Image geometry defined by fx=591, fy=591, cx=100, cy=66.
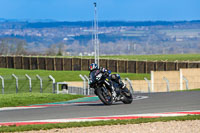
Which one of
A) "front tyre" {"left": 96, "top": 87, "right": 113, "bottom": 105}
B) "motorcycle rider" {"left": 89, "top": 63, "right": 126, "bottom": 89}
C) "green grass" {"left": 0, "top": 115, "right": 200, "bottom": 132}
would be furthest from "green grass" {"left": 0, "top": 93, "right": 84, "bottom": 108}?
"green grass" {"left": 0, "top": 115, "right": 200, "bottom": 132}

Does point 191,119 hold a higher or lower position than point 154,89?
higher

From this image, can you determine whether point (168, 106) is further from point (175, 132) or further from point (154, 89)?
point (154, 89)

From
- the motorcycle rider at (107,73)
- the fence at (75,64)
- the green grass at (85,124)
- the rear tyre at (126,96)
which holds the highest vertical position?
the motorcycle rider at (107,73)

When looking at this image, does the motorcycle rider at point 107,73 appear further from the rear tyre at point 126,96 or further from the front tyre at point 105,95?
the front tyre at point 105,95

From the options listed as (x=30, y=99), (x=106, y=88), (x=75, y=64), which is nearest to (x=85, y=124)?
(x=106, y=88)

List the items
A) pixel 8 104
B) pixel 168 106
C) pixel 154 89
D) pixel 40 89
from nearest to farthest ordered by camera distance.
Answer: pixel 168 106 → pixel 8 104 → pixel 40 89 → pixel 154 89

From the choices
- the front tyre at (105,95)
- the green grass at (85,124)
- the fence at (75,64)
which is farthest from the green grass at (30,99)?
the fence at (75,64)

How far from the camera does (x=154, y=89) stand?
4600 cm

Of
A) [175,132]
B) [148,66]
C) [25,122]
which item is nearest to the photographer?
[175,132]

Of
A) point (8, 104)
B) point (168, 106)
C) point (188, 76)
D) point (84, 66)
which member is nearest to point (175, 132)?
point (168, 106)

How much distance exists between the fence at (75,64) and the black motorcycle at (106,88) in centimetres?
5179

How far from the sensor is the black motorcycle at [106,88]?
2144 cm

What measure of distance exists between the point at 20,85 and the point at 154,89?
13145 mm

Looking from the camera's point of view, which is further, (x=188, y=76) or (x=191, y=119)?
(x=188, y=76)
